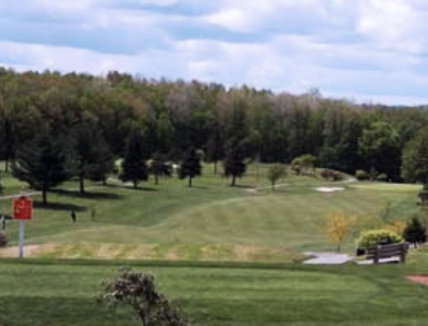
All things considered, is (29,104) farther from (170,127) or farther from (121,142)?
(170,127)

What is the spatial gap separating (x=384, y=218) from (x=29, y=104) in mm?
70789

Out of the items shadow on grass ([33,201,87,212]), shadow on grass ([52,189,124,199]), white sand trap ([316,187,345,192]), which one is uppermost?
white sand trap ([316,187,345,192])

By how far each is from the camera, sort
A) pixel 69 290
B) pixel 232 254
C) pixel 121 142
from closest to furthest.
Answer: pixel 69 290 < pixel 232 254 < pixel 121 142

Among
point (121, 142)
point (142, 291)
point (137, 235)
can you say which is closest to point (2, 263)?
point (142, 291)

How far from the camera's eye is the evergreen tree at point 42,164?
8644 centimetres

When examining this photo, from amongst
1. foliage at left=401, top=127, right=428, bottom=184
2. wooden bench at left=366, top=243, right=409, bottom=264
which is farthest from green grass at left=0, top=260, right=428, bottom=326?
foliage at left=401, top=127, right=428, bottom=184

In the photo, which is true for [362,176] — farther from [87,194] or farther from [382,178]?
[87,194]

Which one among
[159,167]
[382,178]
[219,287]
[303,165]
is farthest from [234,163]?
[219,287]

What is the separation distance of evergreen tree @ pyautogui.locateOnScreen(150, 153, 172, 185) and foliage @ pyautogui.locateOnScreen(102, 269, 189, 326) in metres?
109

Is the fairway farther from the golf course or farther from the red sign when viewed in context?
the red sign

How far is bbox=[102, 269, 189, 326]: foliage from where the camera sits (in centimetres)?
1152

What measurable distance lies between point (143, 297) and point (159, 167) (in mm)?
114453

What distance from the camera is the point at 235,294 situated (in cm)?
1931

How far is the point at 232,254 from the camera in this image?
34656 millimetres
